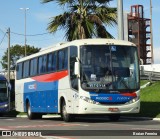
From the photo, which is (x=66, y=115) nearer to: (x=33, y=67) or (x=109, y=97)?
(x=109, y=97)

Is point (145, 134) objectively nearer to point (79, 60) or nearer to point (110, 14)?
point (79, 60)

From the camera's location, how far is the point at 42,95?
26.3 m

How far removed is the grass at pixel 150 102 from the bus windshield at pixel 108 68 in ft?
11.9

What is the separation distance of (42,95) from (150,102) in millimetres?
7566

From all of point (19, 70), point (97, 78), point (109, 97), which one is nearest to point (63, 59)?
point (97, 78)

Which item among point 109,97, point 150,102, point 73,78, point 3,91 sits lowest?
point 150,102

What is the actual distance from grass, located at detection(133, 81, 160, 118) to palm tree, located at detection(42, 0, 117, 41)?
4668mm

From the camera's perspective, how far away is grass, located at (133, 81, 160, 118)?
85.5ft

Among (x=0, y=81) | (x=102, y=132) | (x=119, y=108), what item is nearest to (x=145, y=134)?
(x=102, y=132)

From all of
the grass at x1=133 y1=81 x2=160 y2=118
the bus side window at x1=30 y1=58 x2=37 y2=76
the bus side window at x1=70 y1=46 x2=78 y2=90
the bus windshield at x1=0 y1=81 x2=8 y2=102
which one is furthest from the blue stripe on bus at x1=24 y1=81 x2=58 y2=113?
the bus windshield at x1=0 y1=81 x2=8 y2=102

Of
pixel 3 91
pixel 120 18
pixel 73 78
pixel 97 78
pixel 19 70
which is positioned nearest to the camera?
pixel 97 78

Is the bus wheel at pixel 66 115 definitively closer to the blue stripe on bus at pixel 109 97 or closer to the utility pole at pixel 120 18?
the blue stripe on bus at pixel 109 97

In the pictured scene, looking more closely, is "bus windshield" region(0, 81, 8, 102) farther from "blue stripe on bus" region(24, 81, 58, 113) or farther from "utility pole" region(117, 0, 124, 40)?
"utility pole" region(117, 0, 124, 40)

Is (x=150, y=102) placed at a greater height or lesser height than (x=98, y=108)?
lesser
